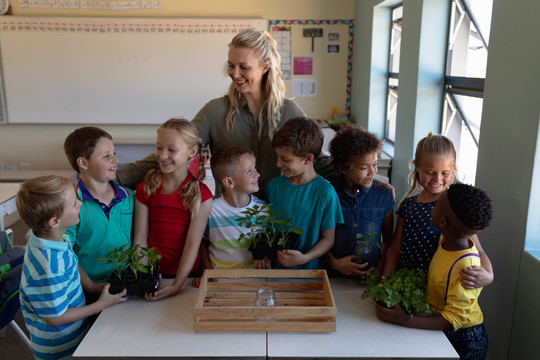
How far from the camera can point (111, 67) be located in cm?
523

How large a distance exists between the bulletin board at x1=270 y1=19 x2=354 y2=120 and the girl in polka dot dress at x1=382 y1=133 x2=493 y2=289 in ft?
12.0

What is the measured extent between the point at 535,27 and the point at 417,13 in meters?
1.61

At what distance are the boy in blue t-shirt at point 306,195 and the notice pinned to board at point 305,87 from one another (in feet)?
11.7

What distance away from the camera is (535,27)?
1.70 metres

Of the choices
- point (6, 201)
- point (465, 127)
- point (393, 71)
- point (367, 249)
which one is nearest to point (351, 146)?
point (367, 249)

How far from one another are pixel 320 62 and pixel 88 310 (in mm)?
4395

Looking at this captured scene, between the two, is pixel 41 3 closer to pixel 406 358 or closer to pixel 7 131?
pixel 7 131

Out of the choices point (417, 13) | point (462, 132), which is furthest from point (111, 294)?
point (417, 13)

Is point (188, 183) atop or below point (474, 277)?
atop

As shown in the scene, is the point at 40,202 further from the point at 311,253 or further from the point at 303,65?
the point at 303,65

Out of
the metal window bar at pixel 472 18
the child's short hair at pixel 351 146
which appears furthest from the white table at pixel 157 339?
A: the metal window bar at pixel 472 18

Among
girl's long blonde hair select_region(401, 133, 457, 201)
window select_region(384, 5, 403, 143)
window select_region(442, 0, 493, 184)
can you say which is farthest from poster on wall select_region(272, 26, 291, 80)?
girl's long blonde hair select_region(401, 133, 457, 201)

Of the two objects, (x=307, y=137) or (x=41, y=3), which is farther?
(x=41, y=3)

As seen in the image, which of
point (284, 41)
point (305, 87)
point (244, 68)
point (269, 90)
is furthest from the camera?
point (305, 87)
